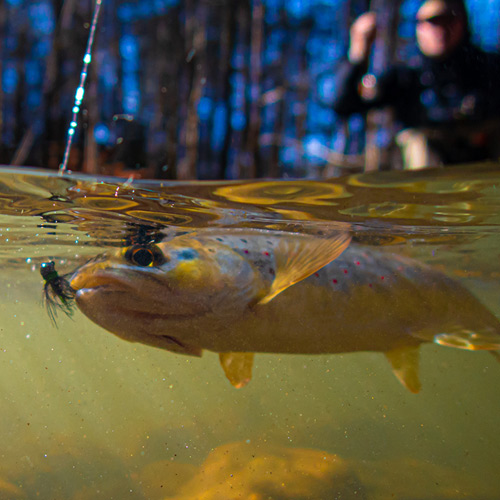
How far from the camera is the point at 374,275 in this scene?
361 cm

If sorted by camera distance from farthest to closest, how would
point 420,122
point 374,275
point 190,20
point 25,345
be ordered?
1. point 25,345
2. point 374,275
3. point 420,122
4. point 190,20

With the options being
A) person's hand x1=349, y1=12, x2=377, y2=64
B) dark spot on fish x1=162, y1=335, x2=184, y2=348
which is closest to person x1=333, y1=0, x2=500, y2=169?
person's hand x1=349, y1=12, x2=377, y2=64

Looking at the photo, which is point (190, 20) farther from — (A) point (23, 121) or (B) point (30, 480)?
(B) point (30, 480)

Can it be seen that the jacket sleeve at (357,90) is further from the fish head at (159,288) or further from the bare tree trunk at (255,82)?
the fish head at (159,288)

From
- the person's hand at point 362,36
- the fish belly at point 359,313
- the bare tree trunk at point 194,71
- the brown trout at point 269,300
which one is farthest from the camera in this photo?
the fish belly at point 359,313

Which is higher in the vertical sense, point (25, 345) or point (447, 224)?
point (447, 224)

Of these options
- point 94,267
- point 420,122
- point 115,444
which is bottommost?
point 115,444

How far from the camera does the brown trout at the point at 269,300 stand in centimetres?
299

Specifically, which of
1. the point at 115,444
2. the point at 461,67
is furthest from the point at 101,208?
the point at 115,444

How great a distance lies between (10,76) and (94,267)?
144 cm

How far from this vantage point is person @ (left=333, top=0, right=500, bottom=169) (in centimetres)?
159

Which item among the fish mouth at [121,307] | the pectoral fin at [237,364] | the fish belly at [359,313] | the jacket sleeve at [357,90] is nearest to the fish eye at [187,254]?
the fish mouth at [121,307]

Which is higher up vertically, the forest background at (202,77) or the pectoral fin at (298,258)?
the forest background at (202,77)

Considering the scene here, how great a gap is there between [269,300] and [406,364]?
5.31 feet
